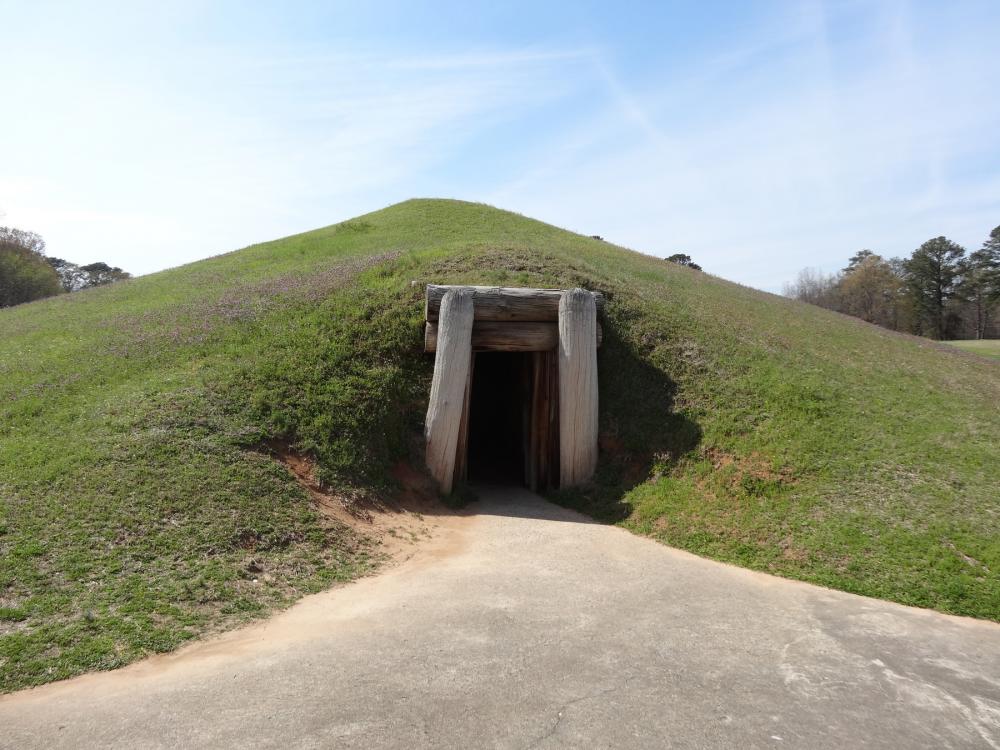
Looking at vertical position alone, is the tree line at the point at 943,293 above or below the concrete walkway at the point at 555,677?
above

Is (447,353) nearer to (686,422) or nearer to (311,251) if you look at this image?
(686,422)

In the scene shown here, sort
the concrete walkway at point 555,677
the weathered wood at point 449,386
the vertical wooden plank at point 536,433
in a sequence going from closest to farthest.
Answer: the concrete walkway at point 555,677, the weathered wood at point 449,386, the vertical wooden plank at point 536,433

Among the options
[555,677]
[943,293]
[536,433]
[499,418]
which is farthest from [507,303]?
[943,293]

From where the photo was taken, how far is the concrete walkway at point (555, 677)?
467cm

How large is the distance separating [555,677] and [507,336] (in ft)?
26.8

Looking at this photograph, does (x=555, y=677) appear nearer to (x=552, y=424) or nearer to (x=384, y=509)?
(x=384, y=509)

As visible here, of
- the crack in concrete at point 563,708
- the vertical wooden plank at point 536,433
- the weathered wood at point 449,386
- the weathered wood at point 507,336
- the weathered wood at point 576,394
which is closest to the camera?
the crack in concrete at point 563,708

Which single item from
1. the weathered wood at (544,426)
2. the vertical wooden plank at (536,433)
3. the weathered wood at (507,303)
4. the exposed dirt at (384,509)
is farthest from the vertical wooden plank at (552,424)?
the exposed dirt at (384,509)

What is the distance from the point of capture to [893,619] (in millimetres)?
6824

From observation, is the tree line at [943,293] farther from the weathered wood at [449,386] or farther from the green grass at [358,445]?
the weathered wood at [449,386]

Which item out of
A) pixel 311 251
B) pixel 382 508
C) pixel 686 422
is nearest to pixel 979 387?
pixel 686 422

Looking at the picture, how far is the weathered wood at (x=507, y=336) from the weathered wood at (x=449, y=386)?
1.81 ft

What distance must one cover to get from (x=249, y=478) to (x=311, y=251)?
16.6 metres

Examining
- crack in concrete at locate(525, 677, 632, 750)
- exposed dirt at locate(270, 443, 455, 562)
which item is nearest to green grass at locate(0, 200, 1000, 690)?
exposed dirt at locate(270, 443, 455, 562)
